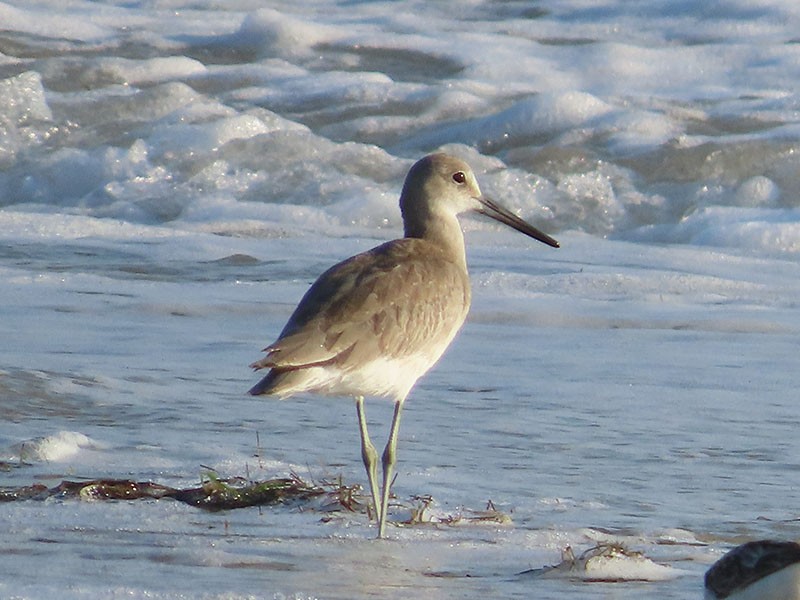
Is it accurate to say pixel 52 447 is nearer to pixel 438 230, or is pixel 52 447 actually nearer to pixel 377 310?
pixel 377 310

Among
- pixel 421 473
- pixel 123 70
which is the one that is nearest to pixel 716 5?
pixel 123 70

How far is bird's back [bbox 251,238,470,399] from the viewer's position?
3.94 meters

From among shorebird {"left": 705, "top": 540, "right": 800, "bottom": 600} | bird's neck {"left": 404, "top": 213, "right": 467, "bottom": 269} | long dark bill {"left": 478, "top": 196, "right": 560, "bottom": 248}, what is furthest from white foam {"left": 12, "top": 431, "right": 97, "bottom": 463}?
shorebird {"left": 705, "top": 540, "right": 800, "bottom": 600}

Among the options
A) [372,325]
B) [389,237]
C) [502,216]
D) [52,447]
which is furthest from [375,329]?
[389,237]

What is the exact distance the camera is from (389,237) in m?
9.70

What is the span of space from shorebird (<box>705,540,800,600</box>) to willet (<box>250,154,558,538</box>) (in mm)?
1069

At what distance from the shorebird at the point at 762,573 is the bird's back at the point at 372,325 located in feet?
→ 4.07

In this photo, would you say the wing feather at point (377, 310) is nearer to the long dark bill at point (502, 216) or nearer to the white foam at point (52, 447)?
the long dark bill at point (502, 216)

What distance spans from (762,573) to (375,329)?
4.79 feet

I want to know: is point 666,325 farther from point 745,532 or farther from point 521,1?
point 521,1

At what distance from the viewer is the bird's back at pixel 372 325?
155 inches

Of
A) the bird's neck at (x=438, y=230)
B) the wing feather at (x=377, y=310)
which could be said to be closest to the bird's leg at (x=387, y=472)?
the wing feather at (x=377, y=310)

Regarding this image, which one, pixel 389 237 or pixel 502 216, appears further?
pixel 389 237

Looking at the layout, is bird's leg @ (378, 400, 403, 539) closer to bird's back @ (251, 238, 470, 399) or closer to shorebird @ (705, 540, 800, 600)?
bird's back @ (251, 238, 470, 399)
